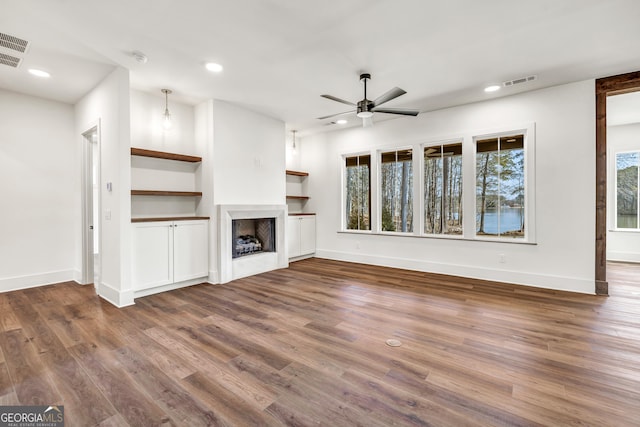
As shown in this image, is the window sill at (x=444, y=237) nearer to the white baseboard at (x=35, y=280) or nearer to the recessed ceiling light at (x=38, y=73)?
the white baseboard at (x=35, y=280)

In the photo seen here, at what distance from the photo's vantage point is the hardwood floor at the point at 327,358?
5.46 feet

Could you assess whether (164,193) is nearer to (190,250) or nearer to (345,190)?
(190,250)

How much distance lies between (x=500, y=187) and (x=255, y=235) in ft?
14.0

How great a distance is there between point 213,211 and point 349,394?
132 inches

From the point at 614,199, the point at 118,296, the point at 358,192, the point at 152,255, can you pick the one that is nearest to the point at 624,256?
the point at 614,199

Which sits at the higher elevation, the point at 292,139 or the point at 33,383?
the point at 292,139

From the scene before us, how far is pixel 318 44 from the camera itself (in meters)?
2.96

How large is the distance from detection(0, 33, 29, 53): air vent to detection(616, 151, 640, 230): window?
9657mm

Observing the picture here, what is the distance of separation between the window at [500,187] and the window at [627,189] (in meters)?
3.52

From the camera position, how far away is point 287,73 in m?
3.61

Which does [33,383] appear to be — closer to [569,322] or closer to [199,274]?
[199,274]

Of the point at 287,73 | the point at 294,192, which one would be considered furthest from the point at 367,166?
the point at 287,73

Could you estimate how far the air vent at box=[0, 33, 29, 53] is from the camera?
9.08 feet

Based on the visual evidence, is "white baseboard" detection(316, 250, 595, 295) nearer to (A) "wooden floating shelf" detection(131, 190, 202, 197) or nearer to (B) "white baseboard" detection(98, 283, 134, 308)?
(A) "wooden floating shelf" detection(131, 190, 202, 197)
